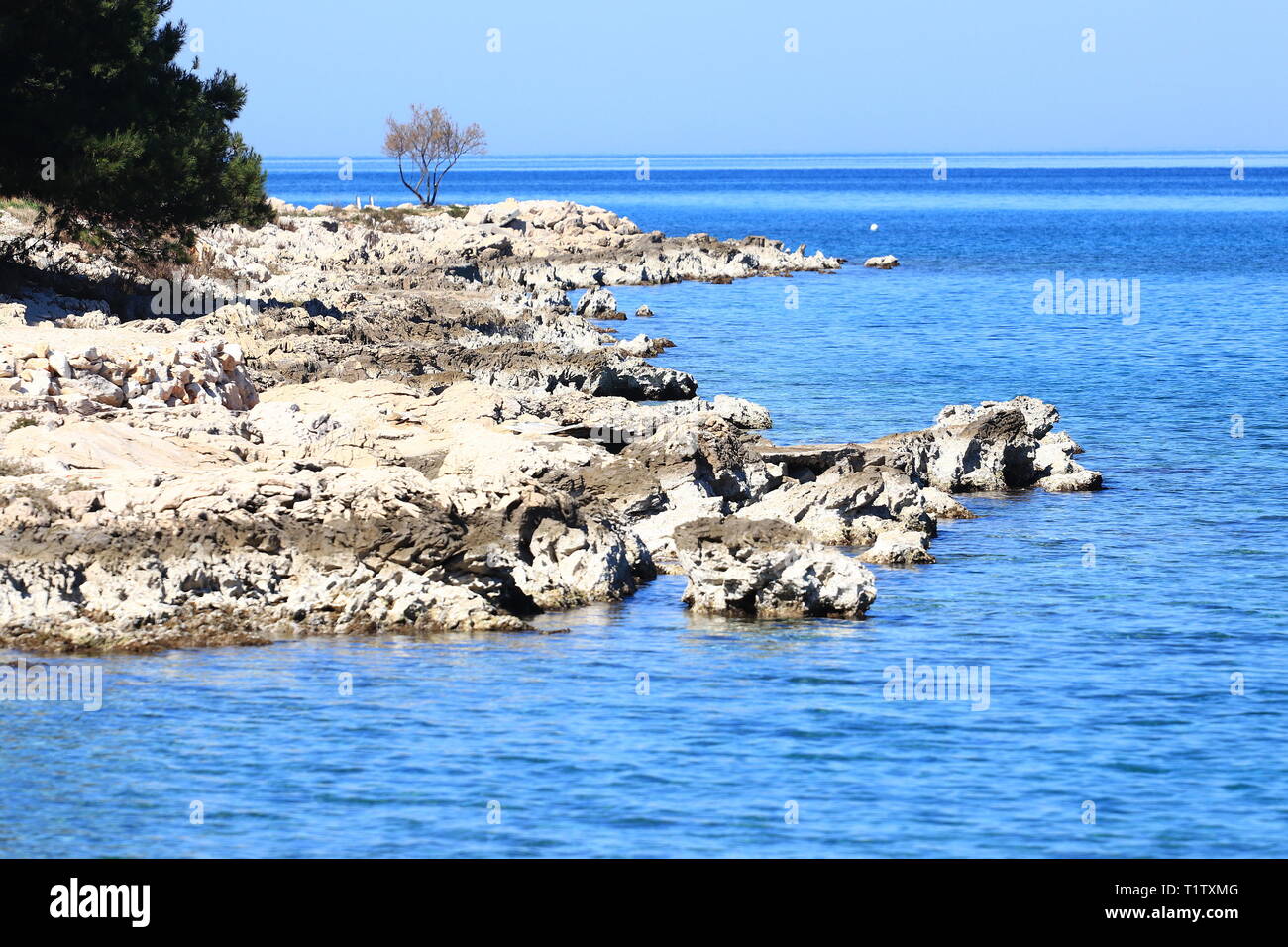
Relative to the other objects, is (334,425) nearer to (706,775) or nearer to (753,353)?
(706,775)

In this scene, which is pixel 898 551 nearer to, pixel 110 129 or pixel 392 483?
pixel 392 483

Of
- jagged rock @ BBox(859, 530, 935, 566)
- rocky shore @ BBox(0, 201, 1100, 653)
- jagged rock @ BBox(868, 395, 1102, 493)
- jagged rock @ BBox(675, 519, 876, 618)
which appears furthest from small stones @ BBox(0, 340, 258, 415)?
jagged rock @ BBox(868, 395, 1102, 493)

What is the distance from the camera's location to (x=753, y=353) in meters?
53.1

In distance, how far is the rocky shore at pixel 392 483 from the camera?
19.7m

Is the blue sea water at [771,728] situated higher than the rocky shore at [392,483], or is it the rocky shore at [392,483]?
the rocky shore at [392,483]

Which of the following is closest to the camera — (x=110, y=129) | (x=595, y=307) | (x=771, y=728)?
(x=771, y=728)

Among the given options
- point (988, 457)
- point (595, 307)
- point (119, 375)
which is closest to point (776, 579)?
point (988, 457)

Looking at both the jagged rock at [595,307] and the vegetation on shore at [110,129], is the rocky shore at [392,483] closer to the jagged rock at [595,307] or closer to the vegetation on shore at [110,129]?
the vegetation on shore at [110,129]

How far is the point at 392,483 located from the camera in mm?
21031

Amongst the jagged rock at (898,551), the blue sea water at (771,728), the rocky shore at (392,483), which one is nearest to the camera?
the blue sea water at (771,728)

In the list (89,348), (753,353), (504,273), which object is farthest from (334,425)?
(504,273)

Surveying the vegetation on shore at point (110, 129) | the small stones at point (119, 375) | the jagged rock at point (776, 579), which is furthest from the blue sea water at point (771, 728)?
the vegetation on shore at point (110, 129)

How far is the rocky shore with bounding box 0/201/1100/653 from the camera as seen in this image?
19.7 meters

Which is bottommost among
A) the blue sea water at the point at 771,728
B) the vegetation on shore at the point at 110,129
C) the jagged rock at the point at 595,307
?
the blue sea water at the point at 771,728
